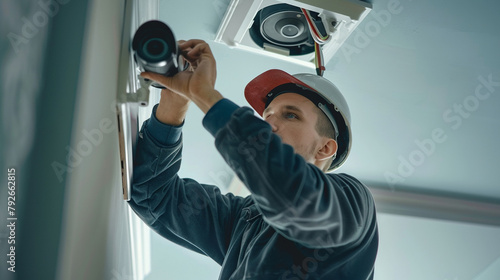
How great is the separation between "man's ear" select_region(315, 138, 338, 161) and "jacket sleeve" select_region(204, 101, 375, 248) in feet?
1.43

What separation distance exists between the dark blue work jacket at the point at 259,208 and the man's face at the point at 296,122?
0.21 m

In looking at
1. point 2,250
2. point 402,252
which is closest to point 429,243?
A: point 402,252

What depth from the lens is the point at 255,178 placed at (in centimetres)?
85

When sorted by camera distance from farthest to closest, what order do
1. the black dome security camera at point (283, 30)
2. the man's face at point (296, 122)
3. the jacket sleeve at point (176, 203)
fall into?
the black dome security camera at point (283, 30) → the man's face at point (296, 122) → the jacket sleeve at point (176, 203)

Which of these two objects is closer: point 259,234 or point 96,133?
point 96,133

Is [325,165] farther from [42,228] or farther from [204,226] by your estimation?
[42,228]

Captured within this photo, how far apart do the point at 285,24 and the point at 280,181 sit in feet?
2.39

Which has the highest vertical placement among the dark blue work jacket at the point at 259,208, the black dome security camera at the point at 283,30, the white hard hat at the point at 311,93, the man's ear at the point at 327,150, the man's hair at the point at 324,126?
the black dome security camera at the point at 283,30

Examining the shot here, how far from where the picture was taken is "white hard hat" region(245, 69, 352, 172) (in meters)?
1.35

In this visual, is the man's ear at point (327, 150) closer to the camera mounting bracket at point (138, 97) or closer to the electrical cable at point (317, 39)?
the electrical cable at point (317, 39)

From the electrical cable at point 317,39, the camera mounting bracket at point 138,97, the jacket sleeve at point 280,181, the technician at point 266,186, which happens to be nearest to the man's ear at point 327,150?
the technician at point 266,186

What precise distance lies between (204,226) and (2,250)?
731 millimetres

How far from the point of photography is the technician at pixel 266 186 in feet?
2.83

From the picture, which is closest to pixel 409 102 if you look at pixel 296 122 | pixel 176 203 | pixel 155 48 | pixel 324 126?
pixel 324 126
